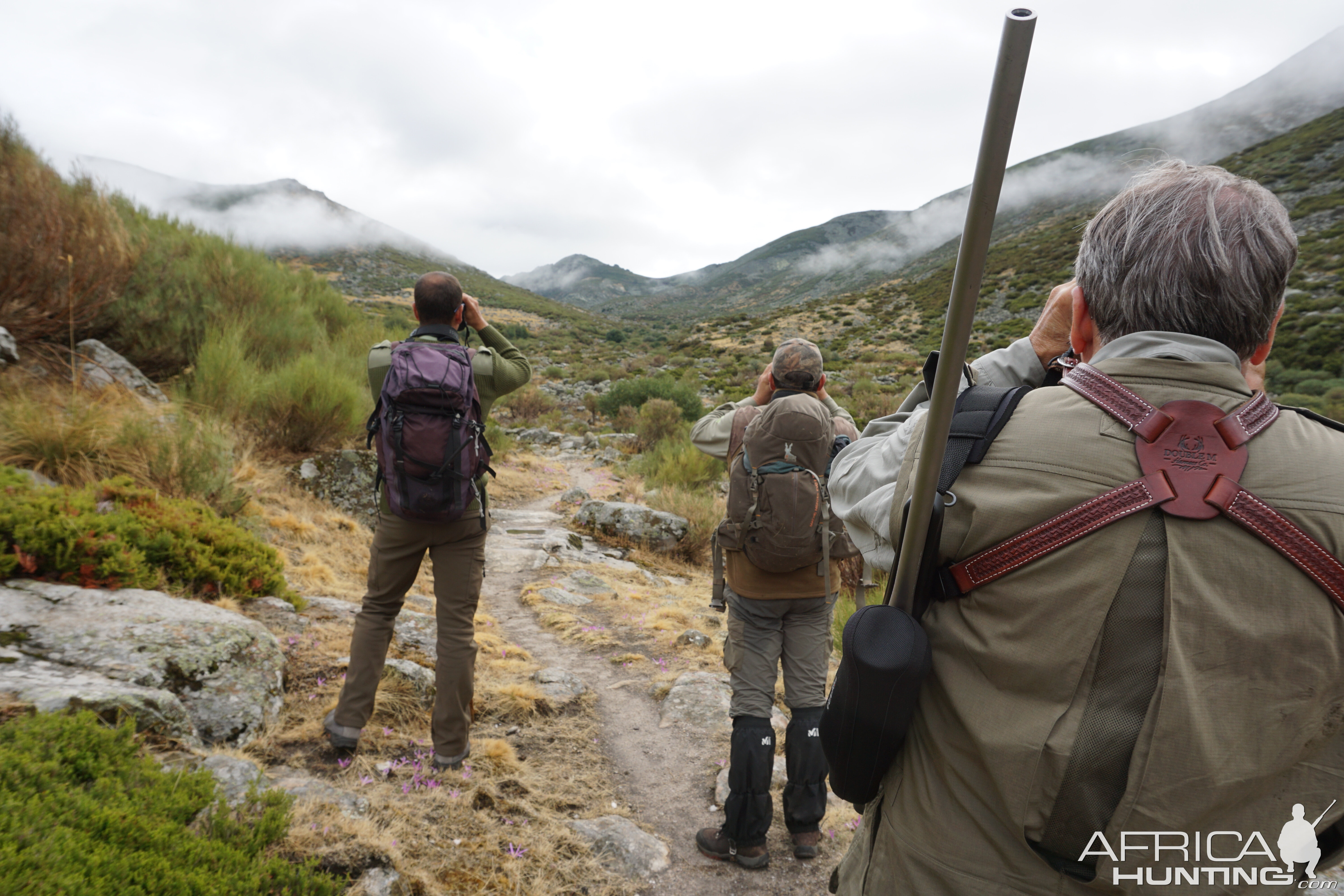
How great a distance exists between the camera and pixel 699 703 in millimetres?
4441

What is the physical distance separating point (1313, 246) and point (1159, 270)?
37.6 m

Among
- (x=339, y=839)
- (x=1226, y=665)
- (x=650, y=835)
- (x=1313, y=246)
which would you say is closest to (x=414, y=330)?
(x=339, y=839)

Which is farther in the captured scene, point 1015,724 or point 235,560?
point 235,560

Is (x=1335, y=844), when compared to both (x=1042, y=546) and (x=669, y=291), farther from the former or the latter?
(x=669, y=291)

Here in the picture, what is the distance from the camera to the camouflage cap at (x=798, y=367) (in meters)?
2.85

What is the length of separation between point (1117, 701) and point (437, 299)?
118 inches

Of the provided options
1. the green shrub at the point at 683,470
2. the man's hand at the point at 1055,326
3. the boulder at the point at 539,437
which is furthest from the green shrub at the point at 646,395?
the man's hand at the point at 1055,326

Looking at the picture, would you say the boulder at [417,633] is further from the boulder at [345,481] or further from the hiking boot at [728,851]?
the boulder at [345,481]

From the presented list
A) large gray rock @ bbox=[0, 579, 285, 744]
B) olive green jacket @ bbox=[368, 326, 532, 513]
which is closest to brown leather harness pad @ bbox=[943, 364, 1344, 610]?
olive green jacket @ bbox=[368, 326, 532, 513]

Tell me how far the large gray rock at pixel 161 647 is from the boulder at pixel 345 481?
367cm

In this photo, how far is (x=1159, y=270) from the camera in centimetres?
99

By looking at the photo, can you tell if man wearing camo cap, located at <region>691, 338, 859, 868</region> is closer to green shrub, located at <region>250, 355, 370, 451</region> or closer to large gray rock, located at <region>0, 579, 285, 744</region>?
large gray rock, located at <region>0, 579, 285, 744</region>

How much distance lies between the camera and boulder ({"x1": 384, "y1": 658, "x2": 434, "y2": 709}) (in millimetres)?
3668

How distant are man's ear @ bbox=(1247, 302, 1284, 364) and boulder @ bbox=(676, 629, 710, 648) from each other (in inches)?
192
